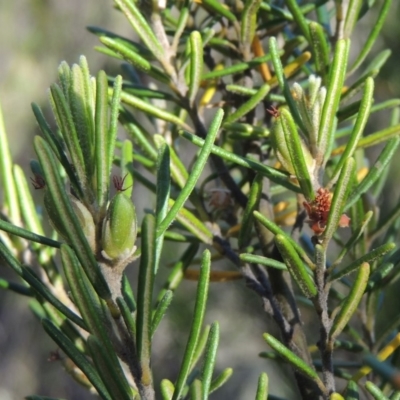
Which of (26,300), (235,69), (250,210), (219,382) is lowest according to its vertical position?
(26,300)

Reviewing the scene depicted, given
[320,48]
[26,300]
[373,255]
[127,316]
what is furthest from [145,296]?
[26,300]

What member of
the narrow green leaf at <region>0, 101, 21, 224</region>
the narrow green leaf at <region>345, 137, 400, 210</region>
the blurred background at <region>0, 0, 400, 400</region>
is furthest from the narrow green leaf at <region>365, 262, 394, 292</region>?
the blurred background at <region>0, 0, 400, 400</region>

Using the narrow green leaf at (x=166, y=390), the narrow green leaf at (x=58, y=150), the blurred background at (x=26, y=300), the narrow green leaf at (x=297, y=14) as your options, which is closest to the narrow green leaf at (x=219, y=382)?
the narrow green leaf at (x=166, y=390)

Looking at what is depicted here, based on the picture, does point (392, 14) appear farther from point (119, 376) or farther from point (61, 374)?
point (61, 374)

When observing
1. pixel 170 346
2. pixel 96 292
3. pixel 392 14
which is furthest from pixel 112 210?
pixel 170 346

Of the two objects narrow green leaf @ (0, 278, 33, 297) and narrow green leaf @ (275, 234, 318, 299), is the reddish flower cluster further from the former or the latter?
narrow green leaf @ (0, 278, 33, 297)

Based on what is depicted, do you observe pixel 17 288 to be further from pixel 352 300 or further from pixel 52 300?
pixel 352 300

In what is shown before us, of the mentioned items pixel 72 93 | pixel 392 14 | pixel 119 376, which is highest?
pixel 392 14
